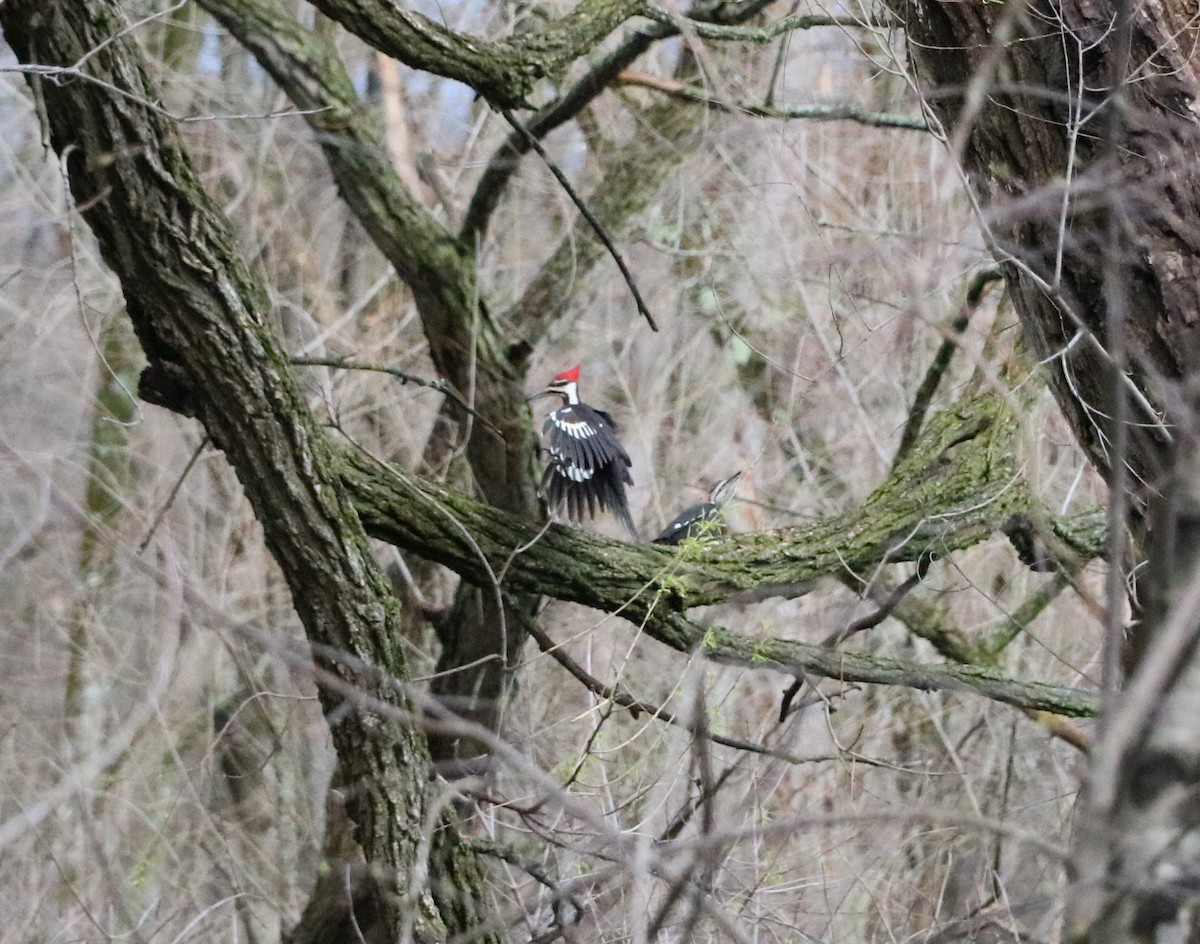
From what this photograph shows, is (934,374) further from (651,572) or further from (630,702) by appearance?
(630,702)

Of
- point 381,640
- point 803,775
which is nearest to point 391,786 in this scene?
point 381,640

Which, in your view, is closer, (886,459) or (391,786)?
(391,786)

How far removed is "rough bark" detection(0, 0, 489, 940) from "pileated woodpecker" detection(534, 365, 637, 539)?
2.71ft

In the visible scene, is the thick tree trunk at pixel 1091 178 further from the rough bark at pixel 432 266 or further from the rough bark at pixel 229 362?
the rough bark at pixel 432 266

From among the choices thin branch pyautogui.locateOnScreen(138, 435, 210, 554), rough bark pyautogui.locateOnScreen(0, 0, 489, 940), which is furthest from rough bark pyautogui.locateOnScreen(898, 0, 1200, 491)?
thin branch pyautogui.locateOnScreen(138, 435, 210, 554)

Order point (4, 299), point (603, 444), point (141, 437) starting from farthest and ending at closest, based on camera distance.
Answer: point (141, 437)
point (4, 299)
point (603, 444)

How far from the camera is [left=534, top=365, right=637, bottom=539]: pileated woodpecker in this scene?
3.54 m

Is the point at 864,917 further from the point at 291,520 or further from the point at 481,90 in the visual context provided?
the point at 481,90

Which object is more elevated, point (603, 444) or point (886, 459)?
point (886, 459)

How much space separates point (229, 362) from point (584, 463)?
3.96ft

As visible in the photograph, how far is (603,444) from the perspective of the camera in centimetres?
360

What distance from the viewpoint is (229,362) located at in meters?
2.60

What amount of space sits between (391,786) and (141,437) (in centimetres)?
391

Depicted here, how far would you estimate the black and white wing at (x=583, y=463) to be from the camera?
3539 millimetres
